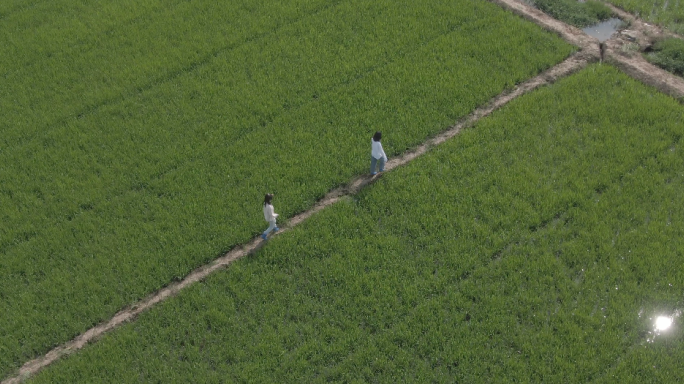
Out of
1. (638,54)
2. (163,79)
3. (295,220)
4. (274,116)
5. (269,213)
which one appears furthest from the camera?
(163,79)

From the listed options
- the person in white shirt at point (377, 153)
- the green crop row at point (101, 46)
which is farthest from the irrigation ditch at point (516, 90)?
the green crop row at point (101, 46)

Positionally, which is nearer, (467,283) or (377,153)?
(467,283)

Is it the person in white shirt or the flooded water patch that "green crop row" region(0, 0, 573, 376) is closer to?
the person in white shirt

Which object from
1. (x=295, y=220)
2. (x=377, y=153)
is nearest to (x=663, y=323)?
(x=377, y=153)

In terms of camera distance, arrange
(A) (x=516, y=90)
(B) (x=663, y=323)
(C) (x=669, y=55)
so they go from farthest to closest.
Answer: (C) (x=669, y=55), (A) (x=516, y=90), (B) (x=663, y=323)

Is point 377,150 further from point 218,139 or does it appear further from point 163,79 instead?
point 163,79

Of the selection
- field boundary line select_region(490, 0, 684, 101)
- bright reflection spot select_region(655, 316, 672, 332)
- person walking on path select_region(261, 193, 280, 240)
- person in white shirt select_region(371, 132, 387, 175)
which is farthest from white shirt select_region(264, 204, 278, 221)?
field boundary line select_region(490, 0, 684, 101)
